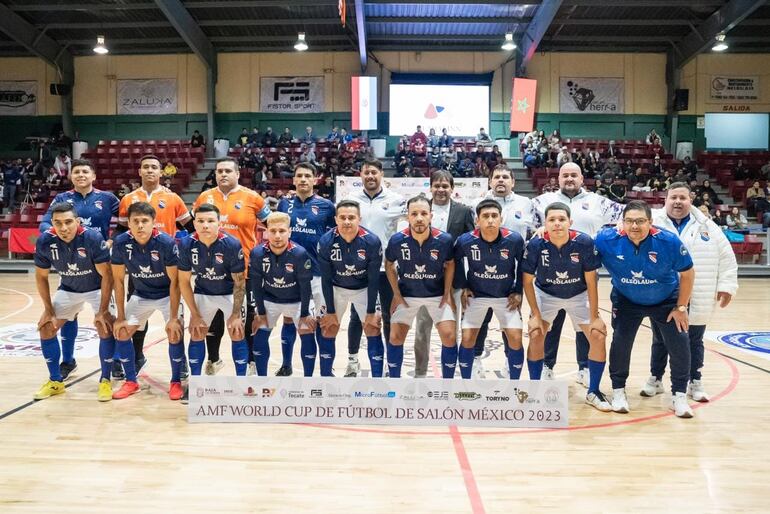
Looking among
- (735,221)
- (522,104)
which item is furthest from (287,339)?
(522,104)

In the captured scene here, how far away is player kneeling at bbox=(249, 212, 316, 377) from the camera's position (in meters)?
5.01

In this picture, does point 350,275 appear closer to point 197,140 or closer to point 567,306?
point 567,306

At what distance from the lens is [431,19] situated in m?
19.9

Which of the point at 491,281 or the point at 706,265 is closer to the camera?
the point at 491,281

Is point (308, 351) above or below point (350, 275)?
below

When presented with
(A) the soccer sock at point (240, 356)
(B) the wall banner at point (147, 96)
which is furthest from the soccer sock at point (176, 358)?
(B) the wall banner at point (147, 96)

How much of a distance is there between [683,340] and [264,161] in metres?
16.6

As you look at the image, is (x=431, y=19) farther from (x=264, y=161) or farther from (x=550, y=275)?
(x=550, y=275)

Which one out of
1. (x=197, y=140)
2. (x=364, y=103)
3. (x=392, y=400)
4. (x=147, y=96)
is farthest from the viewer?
(x=147, y=96)

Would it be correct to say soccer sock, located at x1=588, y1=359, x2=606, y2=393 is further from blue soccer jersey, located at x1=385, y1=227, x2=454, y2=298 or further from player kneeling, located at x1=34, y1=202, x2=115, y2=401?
player kneeling, located at x1=34, y1=202, x2=115, y2=401

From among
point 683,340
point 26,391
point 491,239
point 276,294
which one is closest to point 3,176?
point 26,391

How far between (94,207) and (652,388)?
5.45 m

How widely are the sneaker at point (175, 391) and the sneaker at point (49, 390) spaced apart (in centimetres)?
96

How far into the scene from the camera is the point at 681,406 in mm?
4762
